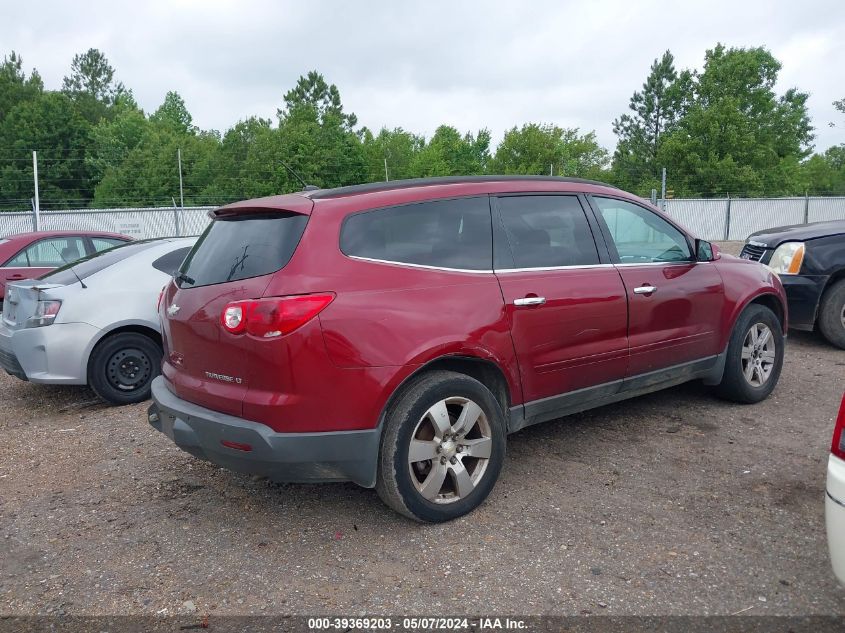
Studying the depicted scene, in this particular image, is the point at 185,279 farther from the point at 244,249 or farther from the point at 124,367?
the point at 124,367

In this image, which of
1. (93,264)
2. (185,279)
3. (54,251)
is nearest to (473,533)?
(185,279)

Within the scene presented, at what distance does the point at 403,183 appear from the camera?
3.98m

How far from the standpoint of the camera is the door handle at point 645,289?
4.51m

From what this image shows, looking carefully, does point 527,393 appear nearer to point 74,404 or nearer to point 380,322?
point 380,322

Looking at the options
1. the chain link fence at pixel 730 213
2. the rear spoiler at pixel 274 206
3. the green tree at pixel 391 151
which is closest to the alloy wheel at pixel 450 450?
the rear spoiler at pixel 274 206

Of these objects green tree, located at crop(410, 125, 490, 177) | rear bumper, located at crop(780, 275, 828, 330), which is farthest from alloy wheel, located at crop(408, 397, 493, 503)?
green tree, located at crop(410, 125, 490, 177)

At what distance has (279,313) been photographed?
10.6 feet

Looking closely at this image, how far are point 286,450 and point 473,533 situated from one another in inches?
40.6

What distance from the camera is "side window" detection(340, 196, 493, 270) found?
11.6ft

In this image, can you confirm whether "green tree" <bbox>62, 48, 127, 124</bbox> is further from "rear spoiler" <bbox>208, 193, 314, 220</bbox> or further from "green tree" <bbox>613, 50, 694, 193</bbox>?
"rear spoiler" <bbox>208, 193, 314, 220</bbox>

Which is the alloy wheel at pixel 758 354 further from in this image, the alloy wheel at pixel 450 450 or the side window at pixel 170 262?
the side window at pixel 170 262

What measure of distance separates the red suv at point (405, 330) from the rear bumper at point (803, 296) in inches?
137

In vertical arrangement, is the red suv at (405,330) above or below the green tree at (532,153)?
below

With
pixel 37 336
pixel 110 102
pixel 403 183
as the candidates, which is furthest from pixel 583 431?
pixel 110 102
